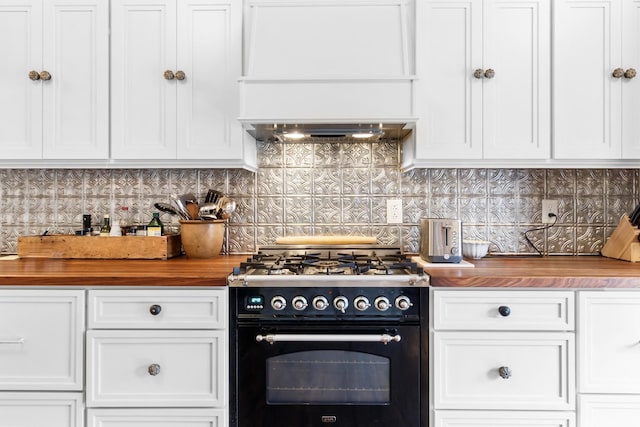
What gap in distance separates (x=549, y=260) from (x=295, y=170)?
4.64 ft

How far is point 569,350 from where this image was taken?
59.5 inches

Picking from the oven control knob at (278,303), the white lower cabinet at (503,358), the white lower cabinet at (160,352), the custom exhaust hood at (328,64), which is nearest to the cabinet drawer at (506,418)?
the white lower cabinet at (503,358)

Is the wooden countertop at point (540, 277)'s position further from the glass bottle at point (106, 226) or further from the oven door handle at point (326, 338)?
the glass bottle at point (106, 226)

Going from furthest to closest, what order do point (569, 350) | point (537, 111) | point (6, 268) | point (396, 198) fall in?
point (396, 198), point (537, 111), point (6, 268), point (569, 350)

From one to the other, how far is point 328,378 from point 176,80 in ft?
4.93

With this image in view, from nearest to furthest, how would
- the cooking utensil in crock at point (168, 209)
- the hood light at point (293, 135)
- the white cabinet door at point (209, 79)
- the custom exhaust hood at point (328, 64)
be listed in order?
the custom exhaust hood at point (328, 64) < the white cabinet door at point (209, 79) < the hood light at point (293, 135) < the cooking utensil in crock at point (168, 209)

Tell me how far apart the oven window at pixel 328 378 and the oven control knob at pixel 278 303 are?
193 millimetres

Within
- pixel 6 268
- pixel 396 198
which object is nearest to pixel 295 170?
pixel 396 198

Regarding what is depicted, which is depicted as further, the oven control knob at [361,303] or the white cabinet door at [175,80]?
the white cabinet door at [175,80]

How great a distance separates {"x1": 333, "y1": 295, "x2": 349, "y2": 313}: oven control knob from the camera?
4.97 ft

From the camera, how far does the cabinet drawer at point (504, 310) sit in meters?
1.52

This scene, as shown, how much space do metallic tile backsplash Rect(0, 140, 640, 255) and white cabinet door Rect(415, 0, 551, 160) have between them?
14.2 inches

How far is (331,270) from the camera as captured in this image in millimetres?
1621

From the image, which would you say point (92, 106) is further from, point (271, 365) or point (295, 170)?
point (271, 365)
